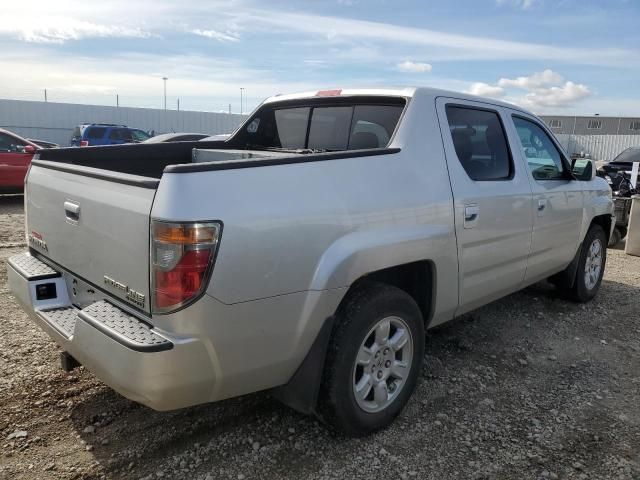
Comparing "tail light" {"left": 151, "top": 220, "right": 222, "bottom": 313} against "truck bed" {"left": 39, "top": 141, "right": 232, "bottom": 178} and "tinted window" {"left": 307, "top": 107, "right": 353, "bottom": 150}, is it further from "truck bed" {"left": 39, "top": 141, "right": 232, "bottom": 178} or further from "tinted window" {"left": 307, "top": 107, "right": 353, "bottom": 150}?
"tinted window" {"left": 307, "top": 107, "right": 353, "bottom": 150}

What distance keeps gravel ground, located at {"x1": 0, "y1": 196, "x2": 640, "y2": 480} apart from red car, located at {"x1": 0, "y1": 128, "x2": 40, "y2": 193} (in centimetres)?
772

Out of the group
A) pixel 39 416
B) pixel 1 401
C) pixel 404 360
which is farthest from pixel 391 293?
pixel 1 401

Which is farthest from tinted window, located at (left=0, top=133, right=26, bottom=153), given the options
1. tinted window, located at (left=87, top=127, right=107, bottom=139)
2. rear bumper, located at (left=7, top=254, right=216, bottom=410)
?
rear bumper, located at (left=7, top=254, right=216, bottom=410)

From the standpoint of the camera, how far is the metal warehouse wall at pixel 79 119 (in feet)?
88.6

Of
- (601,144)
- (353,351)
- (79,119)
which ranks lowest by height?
(353,351)

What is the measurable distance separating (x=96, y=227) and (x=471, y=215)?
219cm

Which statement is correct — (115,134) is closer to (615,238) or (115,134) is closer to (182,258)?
(615,238)

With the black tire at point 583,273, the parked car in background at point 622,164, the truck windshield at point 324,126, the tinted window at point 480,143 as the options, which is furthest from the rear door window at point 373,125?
the parked car in background at point 622,164

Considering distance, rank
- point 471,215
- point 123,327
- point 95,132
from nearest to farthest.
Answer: point 123,327 → point 471,215 → point 95,132

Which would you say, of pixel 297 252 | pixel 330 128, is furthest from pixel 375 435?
pixel 330 128

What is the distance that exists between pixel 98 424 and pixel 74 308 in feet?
2.30

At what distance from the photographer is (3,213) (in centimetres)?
1006

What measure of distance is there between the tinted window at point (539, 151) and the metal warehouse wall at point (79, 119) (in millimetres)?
24975

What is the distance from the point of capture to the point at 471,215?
135 inches
